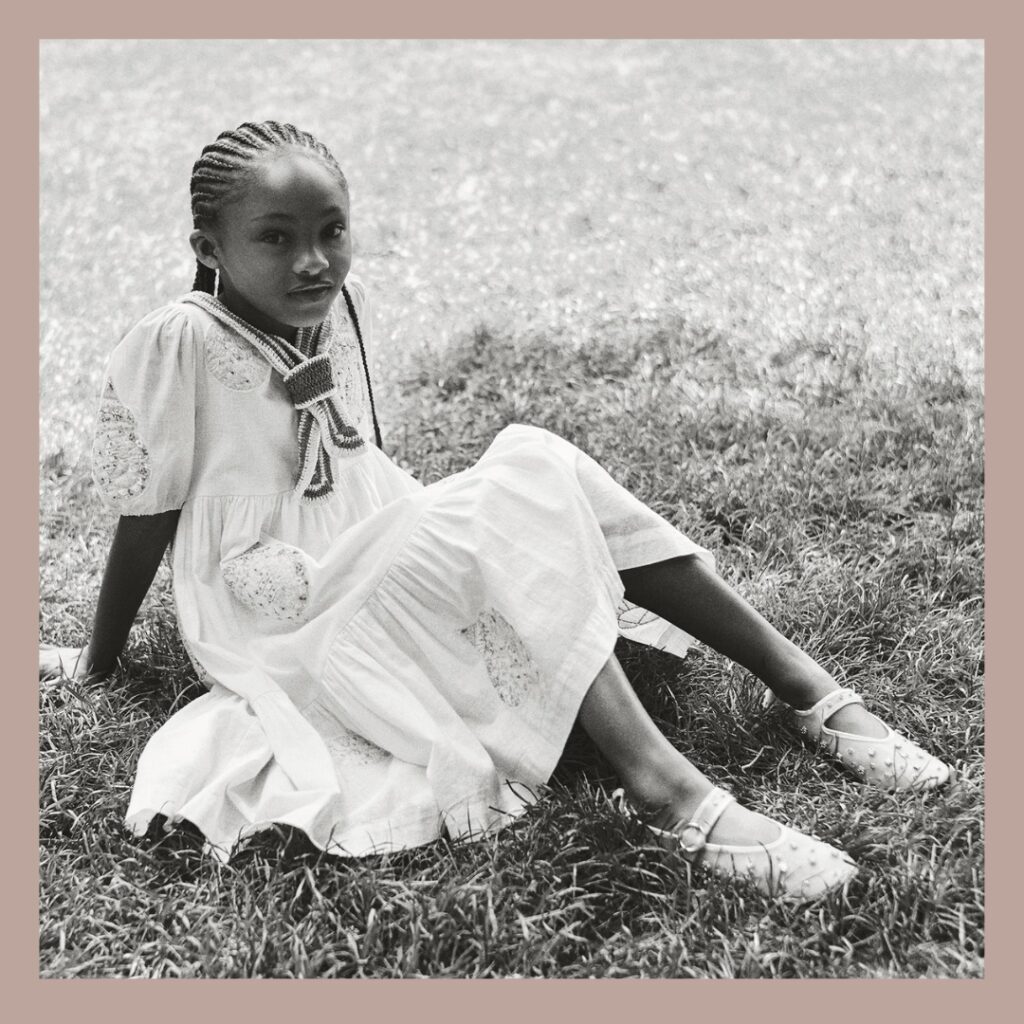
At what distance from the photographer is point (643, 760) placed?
230 cm

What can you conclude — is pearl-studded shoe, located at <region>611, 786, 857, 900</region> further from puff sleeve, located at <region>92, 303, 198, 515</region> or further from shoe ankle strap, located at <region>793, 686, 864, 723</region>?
puff sleeve, located at <region>92, 303, 198, 515</region>

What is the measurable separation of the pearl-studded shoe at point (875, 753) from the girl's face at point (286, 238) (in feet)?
4.25

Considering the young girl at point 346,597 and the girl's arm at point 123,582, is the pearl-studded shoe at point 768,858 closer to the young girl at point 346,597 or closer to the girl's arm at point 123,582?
the young girl at point 346,597

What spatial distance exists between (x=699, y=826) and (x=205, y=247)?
1433 millimetres

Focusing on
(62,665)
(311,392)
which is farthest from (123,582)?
(311,392)

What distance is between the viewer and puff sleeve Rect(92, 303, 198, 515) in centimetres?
244

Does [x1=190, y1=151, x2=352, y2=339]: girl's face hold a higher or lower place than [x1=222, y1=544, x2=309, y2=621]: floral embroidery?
higher

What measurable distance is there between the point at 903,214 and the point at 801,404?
1.68 metres

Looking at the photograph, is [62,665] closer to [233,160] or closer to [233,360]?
[233,360]

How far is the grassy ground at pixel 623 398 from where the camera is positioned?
2168 millimetres

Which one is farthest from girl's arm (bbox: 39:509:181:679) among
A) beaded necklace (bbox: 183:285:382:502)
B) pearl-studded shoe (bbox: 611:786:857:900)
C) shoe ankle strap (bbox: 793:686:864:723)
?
shoe ankle strap (bbox: 793:686:864:723)

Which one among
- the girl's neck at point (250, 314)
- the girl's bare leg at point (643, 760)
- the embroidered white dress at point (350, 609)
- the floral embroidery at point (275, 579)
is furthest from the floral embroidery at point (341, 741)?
the girl's neck at point (250, 314)

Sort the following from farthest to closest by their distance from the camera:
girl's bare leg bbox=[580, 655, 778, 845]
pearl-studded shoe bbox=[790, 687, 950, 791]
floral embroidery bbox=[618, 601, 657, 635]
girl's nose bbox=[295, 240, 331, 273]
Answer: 1. floral embroidery bbox=[618, 601, 657, 635]
2. pearl-studded shoe bbox=[790, 687, 950, 791]
3. girl's nose bbox=[295, 240, 331, 273]
4. girl's bare leg bbox=[580, 655, 778, 845]

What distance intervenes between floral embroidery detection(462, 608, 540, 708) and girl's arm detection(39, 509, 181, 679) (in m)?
0.67
